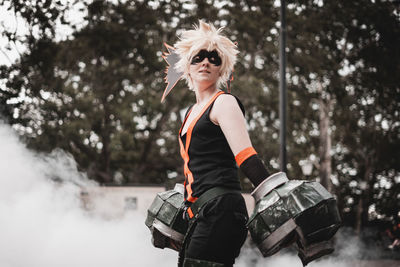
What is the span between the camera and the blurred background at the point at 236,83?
12.4m

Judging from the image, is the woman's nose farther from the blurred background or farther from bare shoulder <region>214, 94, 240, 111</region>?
the blurred background

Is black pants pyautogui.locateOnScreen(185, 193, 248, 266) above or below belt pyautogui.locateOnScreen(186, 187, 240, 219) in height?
below

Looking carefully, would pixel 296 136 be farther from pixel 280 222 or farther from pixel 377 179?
pixel 280 222

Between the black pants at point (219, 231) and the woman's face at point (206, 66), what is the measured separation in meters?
0.66

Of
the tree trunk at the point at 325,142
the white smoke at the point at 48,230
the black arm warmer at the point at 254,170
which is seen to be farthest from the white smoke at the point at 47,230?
the tree trunk at the point at 325,142

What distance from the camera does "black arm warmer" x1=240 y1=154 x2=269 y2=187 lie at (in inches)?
88.6

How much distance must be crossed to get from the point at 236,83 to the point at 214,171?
14256 mm

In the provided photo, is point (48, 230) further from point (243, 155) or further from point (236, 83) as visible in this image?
point (236, 83)

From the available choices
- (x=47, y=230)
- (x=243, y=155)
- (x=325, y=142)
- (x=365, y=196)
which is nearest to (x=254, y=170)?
(x=243, y=155)

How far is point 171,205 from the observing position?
2.82 metres

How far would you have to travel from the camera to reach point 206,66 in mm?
2672

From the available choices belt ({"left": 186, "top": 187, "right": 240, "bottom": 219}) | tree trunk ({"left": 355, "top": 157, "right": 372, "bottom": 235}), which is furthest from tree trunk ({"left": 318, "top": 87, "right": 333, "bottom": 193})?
belt ({"left": 186, "top": 187, "right": 240, "bottom": 219})

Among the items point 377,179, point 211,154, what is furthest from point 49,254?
point 377,179

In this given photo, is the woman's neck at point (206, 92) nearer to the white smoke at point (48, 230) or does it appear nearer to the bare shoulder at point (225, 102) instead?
the bare shoulder at point (225, 102)
